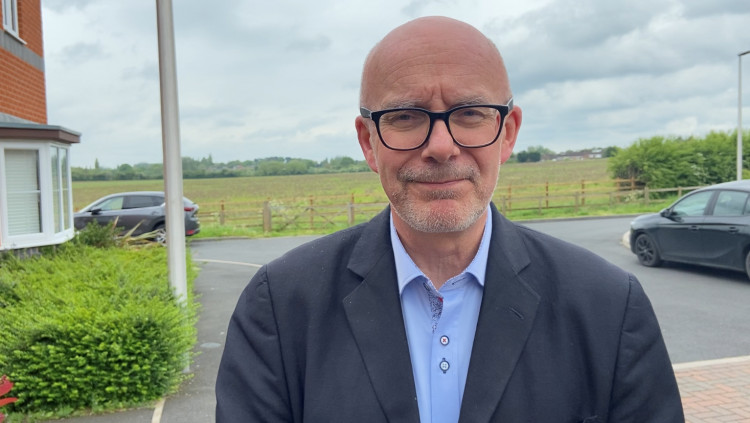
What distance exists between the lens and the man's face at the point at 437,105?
1540 millimetres

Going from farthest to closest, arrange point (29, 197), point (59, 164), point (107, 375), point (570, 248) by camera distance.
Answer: point (59, 164), point (29, 197), point (107, 375), point (570, 248)

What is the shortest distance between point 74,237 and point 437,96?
35.4ft

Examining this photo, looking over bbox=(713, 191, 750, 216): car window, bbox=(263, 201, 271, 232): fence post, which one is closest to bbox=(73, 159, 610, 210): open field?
bbox=(263, 201, 271, 232): fence post

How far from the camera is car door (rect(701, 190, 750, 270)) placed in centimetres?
998

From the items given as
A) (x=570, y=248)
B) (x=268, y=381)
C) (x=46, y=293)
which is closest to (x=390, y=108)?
(x=570, y=248)

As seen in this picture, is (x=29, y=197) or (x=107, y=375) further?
(x=29, y=197)

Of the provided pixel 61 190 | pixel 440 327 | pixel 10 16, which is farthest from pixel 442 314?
pixel 10 16

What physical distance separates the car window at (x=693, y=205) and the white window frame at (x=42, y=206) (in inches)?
398

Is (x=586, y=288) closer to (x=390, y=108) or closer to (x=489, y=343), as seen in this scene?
(x=489, y=343)

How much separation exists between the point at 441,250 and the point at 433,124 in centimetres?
33

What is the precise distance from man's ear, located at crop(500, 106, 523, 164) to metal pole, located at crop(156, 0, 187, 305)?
4.85 m

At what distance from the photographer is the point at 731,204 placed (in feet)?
33.7

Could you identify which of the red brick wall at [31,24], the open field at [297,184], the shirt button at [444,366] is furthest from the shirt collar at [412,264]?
the open field at [297,184]

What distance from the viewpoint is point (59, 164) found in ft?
34.9
